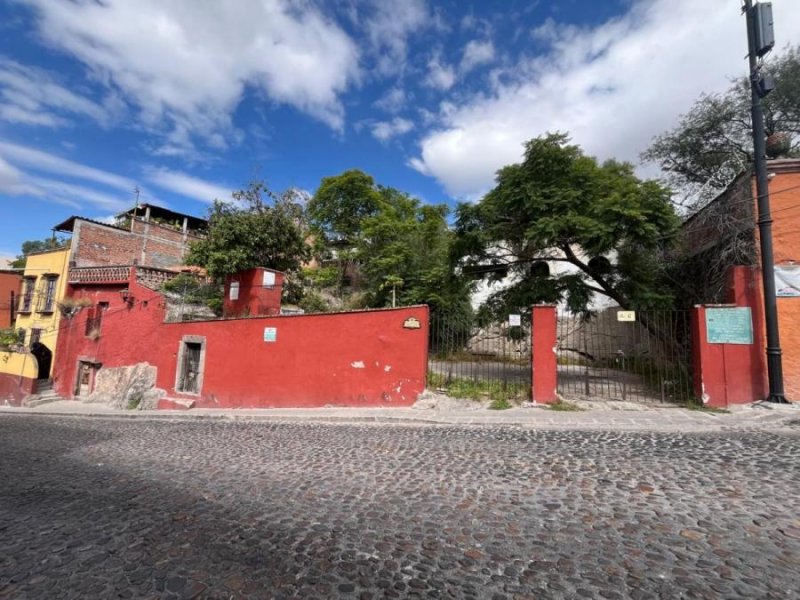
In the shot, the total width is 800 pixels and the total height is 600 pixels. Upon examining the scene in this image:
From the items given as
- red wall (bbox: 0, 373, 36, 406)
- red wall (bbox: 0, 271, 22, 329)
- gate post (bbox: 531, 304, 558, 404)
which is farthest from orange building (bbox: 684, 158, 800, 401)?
red wall (bbox: 0, 271, 22, 329)

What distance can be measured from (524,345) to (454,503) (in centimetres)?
719

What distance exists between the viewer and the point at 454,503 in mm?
3969

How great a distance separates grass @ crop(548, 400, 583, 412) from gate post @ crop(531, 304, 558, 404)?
14 cm

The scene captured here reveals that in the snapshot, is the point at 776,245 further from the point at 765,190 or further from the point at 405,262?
the point at 405,262

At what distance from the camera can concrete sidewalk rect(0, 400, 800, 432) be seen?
6938 millimetres

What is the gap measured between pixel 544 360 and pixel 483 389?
1.64m

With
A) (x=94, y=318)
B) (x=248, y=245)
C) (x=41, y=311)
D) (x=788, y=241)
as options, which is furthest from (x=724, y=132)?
(x=41, y=311)

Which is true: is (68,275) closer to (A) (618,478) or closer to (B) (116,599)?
(B) (116,599)

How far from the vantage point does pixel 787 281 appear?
26.3ft

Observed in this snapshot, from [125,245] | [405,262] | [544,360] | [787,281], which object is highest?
[125,245]

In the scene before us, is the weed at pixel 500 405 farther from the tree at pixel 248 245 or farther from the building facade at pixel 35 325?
the building facade at pixel 35 325

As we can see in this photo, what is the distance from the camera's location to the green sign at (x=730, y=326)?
8055 millimetres

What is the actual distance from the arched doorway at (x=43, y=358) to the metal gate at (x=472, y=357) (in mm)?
24023

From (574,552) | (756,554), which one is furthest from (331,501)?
(756,554)
